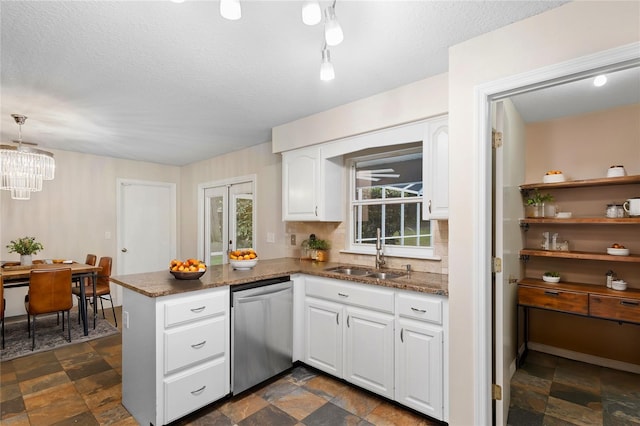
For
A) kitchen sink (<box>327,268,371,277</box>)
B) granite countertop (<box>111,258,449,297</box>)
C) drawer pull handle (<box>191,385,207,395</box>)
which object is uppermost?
granite countertop (<box>111,258,449,297</box>)

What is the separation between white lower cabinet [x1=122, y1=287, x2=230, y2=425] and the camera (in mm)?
2031

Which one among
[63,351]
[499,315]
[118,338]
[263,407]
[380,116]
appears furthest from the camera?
[118,338]

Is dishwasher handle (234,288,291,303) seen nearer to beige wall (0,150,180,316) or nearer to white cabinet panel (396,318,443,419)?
white cabinet panel (396,318,443,419)

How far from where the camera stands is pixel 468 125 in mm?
1927

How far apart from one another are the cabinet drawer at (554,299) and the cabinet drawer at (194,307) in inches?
108

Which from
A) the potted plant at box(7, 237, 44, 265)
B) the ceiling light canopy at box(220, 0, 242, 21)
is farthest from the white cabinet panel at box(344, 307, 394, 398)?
the potted plant at box(7, 237, 44, 265)

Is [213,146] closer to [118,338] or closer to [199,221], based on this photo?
[199,221]

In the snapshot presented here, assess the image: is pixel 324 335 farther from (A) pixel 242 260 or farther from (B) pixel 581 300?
(B) pixel 581 300

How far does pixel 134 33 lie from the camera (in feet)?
6.01

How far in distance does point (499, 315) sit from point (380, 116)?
1.71 meters

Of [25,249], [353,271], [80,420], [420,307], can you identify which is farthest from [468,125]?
[25,249]

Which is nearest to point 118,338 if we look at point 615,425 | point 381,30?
point 381,30

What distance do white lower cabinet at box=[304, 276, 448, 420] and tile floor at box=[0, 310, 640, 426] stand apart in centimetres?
15

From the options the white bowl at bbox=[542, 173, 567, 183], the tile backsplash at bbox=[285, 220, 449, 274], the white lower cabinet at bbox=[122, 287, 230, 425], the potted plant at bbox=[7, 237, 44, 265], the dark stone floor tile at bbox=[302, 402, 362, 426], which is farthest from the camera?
the potted plant at bbox=[7, 237, 44, 265]
